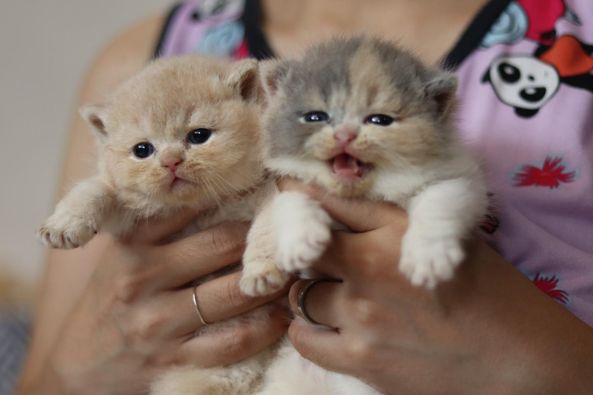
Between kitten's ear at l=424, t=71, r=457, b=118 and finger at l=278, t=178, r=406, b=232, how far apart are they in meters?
0.21

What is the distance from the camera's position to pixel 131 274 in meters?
1.37

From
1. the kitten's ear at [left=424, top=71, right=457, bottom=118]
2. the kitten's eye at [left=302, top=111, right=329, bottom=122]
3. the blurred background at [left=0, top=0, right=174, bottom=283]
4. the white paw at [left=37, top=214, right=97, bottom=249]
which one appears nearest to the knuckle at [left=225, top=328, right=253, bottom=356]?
the white paw at [left=37, top=214, right=97, bottom=249]

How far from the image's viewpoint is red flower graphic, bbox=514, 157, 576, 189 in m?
1.45

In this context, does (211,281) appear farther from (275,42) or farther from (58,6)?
(58,6)

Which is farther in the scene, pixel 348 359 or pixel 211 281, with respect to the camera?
pixel 211 281

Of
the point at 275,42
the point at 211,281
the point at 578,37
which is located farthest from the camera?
the point at 275,42

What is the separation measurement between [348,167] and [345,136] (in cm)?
8

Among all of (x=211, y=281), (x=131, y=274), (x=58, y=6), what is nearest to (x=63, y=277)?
(x=131, y=274)

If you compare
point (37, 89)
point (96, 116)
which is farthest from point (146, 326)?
point (37, 89)

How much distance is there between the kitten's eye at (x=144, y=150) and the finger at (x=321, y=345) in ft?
1.53

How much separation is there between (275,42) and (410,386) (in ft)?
3.74

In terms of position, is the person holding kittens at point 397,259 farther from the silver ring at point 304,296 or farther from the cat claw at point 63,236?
the cat claw at point 63,236

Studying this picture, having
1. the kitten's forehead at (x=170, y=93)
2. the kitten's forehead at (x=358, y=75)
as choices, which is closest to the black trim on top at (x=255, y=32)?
the kitten's forehead at (x=170, y=93)

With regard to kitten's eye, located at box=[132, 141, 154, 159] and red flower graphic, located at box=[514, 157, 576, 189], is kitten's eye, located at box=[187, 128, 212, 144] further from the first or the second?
red flower graphic, located at box=[514, 157, 576, 189]
